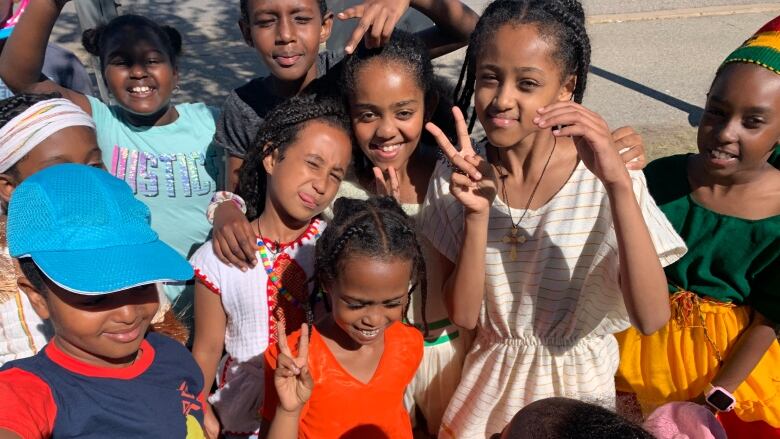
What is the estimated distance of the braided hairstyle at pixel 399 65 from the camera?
7.51 ft

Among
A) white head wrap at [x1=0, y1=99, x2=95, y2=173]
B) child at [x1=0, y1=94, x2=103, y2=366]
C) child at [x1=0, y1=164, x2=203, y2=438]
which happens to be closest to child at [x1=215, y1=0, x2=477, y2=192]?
child at [x1=0, y1=94, x2=103, y2=366]

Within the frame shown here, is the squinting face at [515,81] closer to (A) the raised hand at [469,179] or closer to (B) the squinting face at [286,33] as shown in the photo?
(A) the raised hand at [469,179]

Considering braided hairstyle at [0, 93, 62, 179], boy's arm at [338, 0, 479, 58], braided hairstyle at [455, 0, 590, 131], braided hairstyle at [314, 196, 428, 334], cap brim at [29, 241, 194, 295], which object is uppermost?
braided hairstyle at [455, 0, 590, 131]


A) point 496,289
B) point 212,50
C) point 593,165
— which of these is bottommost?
point 212,50

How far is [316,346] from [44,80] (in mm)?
1758

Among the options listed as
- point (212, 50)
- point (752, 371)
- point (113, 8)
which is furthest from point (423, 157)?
point (212, 50)

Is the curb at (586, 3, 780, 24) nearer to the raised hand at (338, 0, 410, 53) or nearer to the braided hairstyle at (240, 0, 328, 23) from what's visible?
the braided hairstyle at (240, 0, 328, 23)

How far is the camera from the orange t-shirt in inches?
79.5

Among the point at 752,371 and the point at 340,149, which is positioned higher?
the point at 340,149

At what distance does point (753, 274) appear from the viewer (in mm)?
2125

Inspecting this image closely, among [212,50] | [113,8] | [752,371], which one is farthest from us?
[212,50]

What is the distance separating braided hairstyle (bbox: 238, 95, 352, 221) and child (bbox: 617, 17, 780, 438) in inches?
44.8

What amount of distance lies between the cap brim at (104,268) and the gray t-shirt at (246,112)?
1.02 m

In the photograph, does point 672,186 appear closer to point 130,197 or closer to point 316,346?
point 316,346
